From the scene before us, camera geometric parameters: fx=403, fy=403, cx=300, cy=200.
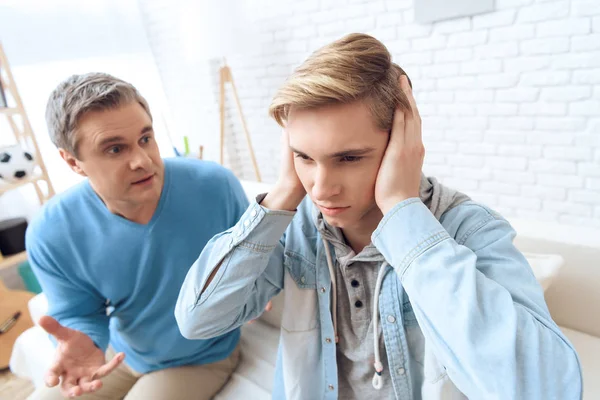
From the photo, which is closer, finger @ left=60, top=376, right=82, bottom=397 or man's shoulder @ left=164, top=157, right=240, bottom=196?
finger @ left=60, top=376, right=82, bottom=397

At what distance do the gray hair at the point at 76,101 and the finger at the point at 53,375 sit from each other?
0.57 metres

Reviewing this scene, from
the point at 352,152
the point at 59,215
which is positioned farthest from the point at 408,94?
the point at 59,215

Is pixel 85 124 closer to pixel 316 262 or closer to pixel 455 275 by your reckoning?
pixel 316 262

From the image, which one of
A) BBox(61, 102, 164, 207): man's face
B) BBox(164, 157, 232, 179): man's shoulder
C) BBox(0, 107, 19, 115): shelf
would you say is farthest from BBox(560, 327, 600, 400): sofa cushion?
BBox(0, 107, 19, 115): shelf

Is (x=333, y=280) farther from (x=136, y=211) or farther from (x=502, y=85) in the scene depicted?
(x=502, y=85)

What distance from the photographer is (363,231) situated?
86 centimetres

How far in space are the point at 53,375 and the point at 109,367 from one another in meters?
0.14

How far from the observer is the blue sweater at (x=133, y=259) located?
3.87ft

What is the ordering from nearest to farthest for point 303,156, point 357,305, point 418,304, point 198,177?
point 418,304
point 303,156
point 357,305
point 198,177

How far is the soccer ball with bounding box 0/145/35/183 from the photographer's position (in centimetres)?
223

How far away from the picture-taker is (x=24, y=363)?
63.4 inches

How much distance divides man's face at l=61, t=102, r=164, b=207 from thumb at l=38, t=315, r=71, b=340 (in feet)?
1.14

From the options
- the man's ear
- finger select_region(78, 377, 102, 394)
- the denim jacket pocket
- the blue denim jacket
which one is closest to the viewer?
the blue denim jacket

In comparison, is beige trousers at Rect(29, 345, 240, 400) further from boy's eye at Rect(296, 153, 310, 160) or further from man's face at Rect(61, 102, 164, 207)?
boy's eye at Rect(296, 153, 310, 160)
